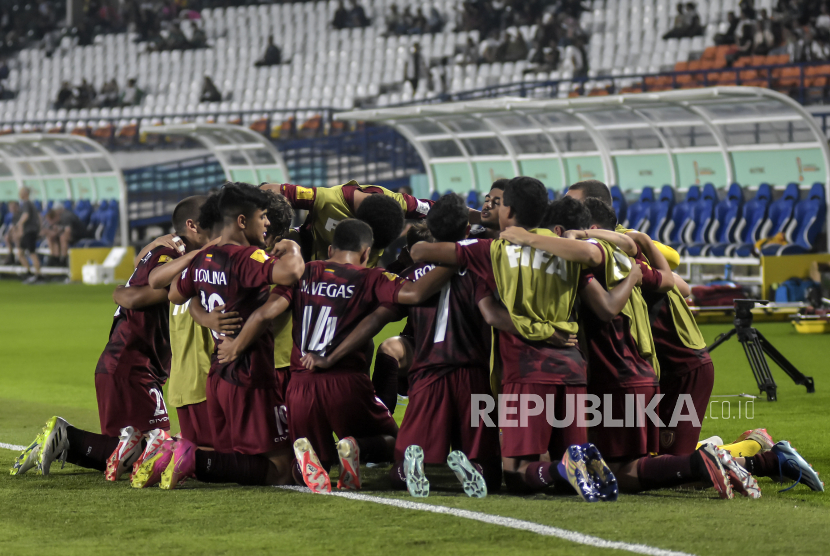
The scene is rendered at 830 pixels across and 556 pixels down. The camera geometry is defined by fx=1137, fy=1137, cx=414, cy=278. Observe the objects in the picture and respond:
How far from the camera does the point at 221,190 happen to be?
211 inches

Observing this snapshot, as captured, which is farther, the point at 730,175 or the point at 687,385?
the point at 730,175

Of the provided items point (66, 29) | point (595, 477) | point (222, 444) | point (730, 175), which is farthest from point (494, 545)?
point (66, 29)

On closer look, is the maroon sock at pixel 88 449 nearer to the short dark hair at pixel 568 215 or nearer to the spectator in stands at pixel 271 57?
the short dark hair at pixel 568 215

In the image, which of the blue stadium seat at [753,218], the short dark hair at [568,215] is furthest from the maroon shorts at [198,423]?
the blue stadium seat at [753,218]

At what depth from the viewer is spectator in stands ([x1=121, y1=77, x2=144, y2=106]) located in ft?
110

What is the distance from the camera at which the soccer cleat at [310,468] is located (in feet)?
16.5

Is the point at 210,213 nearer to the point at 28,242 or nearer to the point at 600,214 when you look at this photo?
the point at 600,214

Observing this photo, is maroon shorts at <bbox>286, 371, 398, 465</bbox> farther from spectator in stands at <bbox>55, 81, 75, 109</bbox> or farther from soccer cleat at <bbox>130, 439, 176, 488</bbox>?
spectator in stands at <bbox>55, 81, 75, 109</bbox>

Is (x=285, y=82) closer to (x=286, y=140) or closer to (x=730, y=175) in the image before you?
(x=286, y=140)

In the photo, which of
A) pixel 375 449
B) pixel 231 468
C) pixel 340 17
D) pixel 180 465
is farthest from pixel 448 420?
A: pixel 340 17

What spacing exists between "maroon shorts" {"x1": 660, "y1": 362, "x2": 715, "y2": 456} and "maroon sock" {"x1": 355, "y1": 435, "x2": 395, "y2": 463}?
1.31 metres

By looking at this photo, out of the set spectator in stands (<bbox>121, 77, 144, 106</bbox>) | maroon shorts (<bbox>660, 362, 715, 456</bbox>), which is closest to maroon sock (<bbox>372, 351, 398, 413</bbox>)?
maroon shorts (<bbox>660, 362, 715, 456</bbox>)

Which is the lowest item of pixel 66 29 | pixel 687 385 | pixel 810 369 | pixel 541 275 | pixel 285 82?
pixel 810 369

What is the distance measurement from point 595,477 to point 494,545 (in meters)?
0.86
